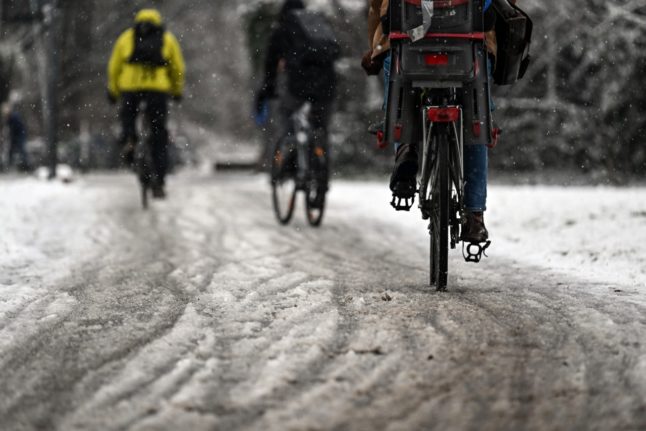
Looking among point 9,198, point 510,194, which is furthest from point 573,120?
point 9,198

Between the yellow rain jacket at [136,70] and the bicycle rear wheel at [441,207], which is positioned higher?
the yellow rain jacket at [136,70]

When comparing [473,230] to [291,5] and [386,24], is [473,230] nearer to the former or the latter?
[386,24]

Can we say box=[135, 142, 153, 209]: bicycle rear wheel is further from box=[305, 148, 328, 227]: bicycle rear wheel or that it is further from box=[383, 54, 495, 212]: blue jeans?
box=[383, 54, 495, 212]: blue jeans

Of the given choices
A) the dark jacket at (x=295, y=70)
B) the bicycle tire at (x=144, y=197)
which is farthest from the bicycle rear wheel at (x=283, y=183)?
the bicycle tire at (x=144, y=197)

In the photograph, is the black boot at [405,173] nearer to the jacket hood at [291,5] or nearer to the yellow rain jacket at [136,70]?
the jacket hood at [291,5]

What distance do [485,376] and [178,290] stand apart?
2.07 m

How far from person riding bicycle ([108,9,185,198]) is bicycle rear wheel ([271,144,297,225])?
1.66 meters

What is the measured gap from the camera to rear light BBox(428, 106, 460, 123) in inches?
157

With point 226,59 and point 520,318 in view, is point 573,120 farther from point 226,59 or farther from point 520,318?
point 226,59

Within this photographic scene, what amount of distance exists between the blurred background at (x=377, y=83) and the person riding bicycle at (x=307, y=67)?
21.6 feet

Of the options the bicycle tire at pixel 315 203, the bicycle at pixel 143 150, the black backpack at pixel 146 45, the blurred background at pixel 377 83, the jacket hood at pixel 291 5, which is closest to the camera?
the bicycle tire at pixel 315 203

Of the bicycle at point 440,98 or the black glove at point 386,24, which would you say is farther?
the black glove at point 386,24

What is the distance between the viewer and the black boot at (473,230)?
425cm

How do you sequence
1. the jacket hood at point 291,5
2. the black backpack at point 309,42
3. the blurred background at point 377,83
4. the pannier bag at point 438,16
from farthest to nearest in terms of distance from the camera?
1. the blurred background at point 377,83
2. the jacket hood at point 291,5
3. the black backpack at point 309,42
4. the pannier bag at point 438,16
